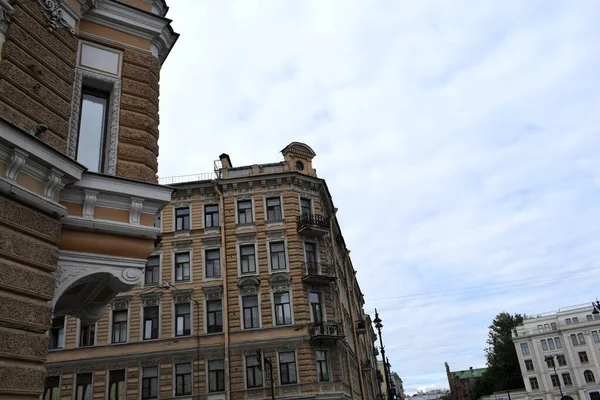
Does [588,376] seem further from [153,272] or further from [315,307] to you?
[153,272]

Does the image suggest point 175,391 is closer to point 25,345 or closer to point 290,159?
point 290,159

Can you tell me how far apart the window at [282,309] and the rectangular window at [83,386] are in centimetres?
1004

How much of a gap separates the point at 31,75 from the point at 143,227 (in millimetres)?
2714

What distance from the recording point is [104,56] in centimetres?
875

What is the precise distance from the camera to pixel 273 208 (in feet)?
95.0

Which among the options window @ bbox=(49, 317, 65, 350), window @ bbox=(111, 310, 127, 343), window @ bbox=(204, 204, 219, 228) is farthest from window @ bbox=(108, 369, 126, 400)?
window @ bbox=(204, 204, 219, 228)

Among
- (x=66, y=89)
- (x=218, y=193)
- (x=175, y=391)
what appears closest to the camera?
(x=66, y=89)

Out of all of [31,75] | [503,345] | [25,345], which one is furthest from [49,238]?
[503,345]

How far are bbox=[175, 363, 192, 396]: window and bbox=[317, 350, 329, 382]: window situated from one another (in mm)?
6615

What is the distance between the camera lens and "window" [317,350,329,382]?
2555 cm

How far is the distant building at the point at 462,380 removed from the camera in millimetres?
128875

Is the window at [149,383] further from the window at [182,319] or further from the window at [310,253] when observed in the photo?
the window at [310,253]

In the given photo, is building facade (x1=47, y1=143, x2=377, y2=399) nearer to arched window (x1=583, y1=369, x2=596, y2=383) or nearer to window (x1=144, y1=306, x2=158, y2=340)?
window (x1=144, y1=306, x2=158, y2=340)

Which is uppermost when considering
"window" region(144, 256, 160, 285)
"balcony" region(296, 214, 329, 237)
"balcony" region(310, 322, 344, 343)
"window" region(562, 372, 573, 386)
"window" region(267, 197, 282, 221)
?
"window" region(267, 197, 282, 221)
